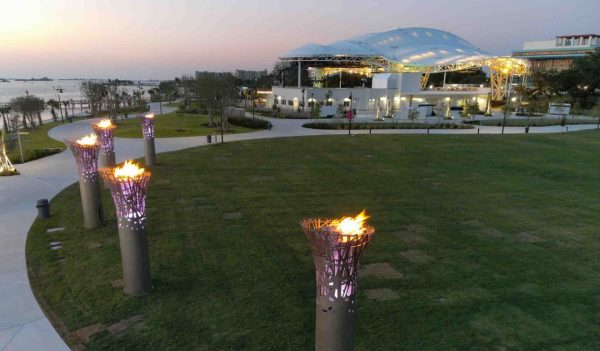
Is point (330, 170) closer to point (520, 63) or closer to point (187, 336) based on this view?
point (187, 336)

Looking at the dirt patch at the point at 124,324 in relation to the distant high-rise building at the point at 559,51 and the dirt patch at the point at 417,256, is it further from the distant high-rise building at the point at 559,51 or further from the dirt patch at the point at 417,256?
the distant high-rise building at the point at 559,51

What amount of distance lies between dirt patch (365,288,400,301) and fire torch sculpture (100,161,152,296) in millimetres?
4611

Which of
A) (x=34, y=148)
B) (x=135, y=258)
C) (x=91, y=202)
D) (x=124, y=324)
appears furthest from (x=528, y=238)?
(x=34, y=148)

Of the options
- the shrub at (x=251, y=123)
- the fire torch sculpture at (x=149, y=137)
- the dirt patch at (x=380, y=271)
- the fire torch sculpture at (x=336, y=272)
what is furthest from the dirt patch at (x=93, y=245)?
the shrub at (x=251, y=123)

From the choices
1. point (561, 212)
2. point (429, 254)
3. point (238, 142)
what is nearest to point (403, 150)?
point (238, 142)

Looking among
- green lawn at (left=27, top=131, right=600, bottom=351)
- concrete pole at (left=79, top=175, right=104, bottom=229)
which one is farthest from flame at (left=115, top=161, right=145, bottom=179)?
concrete pole at (left=79, top=175, right=104, bottom=229)

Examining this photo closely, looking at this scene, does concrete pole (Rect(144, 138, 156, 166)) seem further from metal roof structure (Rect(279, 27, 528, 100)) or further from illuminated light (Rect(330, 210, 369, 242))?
metal roof structure (Rect(279, 27, 528, 100))

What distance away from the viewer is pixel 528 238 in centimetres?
1152

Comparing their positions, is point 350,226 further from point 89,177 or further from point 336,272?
point 89,177

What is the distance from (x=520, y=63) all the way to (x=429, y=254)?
7072cm

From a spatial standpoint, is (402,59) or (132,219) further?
(402,59)

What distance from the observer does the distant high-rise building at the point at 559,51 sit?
10762cm

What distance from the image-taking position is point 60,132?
35938mm

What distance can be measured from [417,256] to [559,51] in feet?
415
